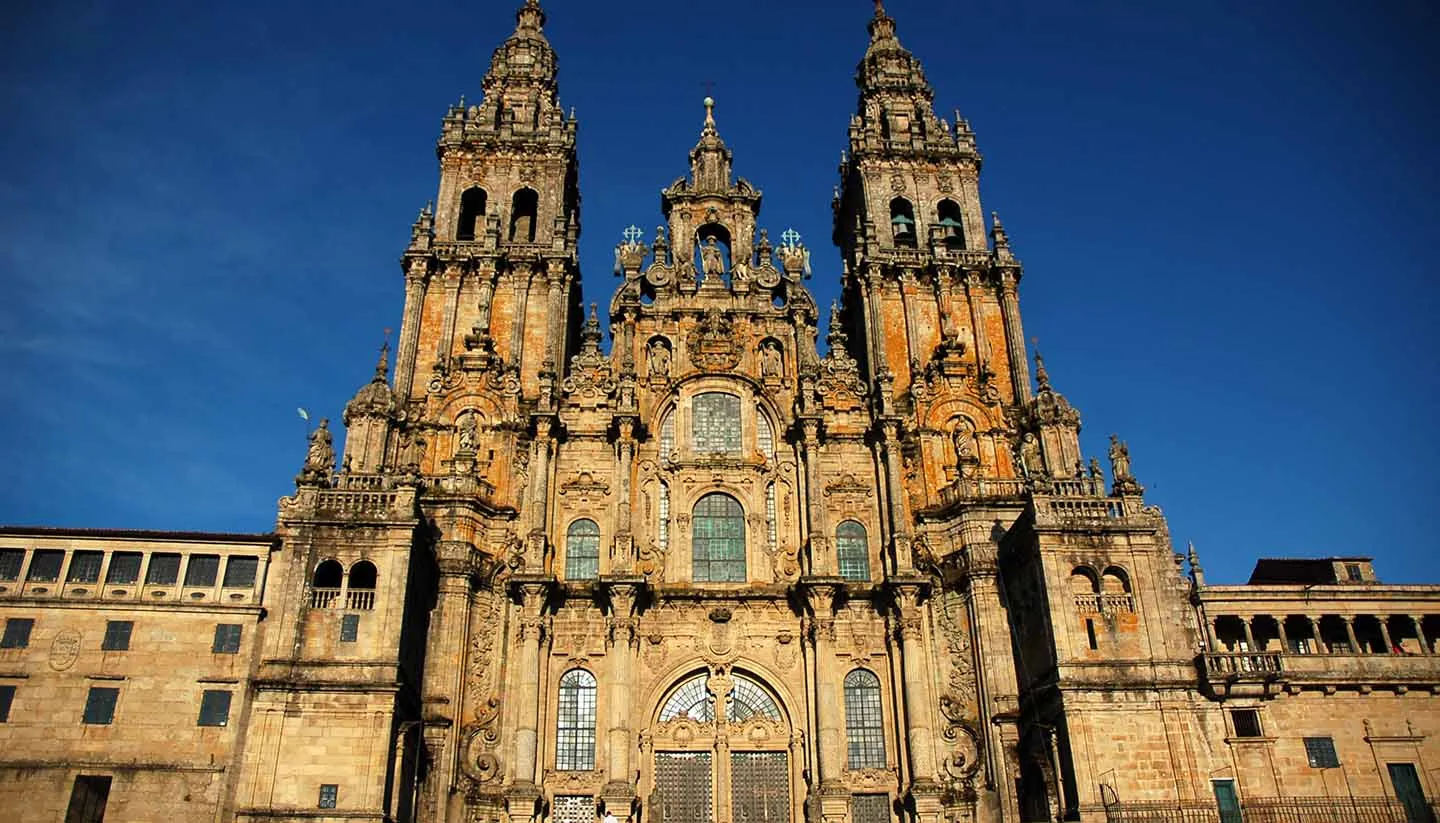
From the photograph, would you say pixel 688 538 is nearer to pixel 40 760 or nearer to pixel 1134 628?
pixel 1134 628

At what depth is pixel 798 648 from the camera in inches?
1368

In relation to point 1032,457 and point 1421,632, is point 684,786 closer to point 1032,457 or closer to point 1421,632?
point 1032,457

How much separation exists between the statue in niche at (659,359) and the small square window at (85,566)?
17923 millimetres

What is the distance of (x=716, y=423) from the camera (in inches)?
1528

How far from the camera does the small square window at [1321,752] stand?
29500 millimetres

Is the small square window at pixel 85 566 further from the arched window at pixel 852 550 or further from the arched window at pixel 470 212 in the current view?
the arched window at pixel 852 550

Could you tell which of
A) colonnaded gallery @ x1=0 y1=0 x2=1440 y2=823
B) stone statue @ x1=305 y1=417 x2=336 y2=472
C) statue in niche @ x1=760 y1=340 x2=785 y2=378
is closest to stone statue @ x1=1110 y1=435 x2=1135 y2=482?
colonnaded gallery @ x1=0 y1=0 x2=1440 y2=823

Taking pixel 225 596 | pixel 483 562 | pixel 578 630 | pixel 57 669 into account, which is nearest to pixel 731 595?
pixel 578 630

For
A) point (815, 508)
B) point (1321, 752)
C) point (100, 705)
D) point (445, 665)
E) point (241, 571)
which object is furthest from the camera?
point (815, 508)

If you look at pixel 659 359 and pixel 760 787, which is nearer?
pixel 760 787

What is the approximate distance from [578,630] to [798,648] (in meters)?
6.89

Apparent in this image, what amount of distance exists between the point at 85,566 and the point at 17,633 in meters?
2.28

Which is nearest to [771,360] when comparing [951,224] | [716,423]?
[716,423]

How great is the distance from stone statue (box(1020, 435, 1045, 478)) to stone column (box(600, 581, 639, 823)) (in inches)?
533
